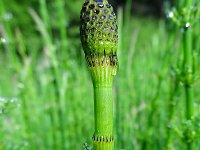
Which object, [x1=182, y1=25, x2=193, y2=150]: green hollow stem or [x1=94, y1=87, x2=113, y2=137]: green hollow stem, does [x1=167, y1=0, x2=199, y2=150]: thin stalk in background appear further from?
[x1=94, y1=87, x2=113, y2=137]: green hollow stem

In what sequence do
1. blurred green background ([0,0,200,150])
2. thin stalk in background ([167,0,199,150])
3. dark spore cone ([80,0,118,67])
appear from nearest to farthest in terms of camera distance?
dark spore cone ([80,0,118,67]), thin stalk in background ([167,0,199,150]), blurred green background ([0,0,200,150])

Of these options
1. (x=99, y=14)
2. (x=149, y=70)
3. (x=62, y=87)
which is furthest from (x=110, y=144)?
(x=149, y=70)

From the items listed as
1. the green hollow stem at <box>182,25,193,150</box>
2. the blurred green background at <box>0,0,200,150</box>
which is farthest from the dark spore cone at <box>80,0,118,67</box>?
the blurred green background at <box>0,0,200,150</box>

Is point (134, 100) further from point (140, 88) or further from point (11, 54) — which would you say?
point (11, 54)

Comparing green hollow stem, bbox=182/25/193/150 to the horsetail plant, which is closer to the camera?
the horsetail plant

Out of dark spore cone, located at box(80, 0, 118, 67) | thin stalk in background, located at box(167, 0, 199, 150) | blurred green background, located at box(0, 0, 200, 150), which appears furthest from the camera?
blurred green background, located at box(0, 0, 200, 150)

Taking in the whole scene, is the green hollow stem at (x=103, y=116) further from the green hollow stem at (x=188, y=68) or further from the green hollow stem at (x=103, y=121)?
the green hollow stem at (x=188, y=68)

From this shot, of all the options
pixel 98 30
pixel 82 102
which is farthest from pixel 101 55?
pixel 82 102

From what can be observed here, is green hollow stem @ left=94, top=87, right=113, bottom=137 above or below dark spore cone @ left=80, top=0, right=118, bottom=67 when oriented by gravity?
below
